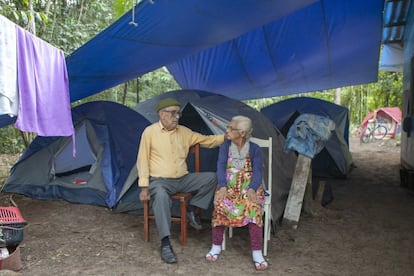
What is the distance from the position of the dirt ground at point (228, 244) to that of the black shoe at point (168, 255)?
4cm

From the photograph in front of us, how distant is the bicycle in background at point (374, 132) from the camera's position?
11.0 metres

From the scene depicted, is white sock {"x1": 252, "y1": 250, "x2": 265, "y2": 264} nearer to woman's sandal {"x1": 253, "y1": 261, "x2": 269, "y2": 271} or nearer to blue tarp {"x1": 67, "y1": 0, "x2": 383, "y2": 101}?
woman's sandal {"x1": 253, "y1": 261, "x2": 269, "y2": 271}

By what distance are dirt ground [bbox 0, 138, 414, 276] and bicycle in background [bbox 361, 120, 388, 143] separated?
283 inches

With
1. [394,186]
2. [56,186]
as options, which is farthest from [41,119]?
[394,186]

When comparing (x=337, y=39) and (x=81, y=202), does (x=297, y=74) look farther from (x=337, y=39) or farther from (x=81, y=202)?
(x=81, y=202)

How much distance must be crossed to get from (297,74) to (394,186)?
7.48ft

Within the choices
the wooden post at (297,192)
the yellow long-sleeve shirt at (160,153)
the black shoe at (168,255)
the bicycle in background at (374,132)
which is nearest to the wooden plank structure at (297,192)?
the wooden post at (297,192)

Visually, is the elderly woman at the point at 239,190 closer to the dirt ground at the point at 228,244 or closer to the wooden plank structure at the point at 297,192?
the dirt ground at the point at 228,244

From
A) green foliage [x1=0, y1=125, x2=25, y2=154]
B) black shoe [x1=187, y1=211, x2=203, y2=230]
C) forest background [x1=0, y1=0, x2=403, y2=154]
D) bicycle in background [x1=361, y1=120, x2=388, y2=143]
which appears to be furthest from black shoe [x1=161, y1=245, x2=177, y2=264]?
bicycle in background [x1=361, y1=120, x2=388, y2=143]

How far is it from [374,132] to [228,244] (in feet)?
30.7

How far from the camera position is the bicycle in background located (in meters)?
11.0

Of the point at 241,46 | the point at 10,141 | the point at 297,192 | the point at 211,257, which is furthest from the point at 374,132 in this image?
Result: the point at 211,257

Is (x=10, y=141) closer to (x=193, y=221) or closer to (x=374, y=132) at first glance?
(x=193, y=221)

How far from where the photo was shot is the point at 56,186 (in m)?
4.20
